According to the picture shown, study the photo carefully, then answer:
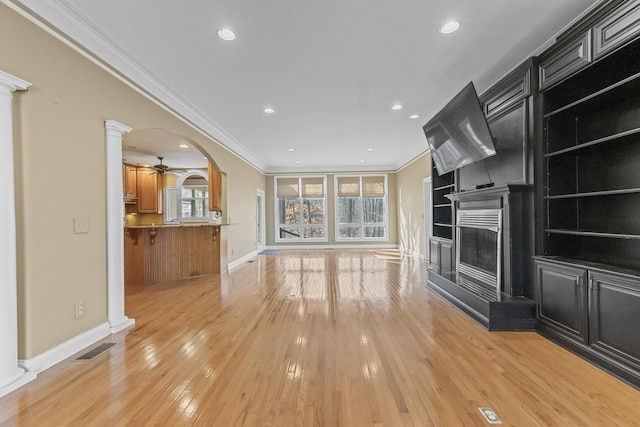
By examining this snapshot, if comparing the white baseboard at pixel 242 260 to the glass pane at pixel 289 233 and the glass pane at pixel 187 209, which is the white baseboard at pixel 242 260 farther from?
the glass pane at pixel 187 209

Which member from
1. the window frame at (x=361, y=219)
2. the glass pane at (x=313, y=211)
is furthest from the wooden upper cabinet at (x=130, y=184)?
the window frame at (x=361, y=219)

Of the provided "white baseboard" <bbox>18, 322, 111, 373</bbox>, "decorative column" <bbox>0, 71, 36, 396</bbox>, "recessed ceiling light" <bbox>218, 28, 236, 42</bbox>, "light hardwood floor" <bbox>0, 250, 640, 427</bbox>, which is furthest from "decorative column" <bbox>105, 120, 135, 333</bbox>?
"recessed ceiling light" <bbox>218, 28, 236, 42</bbox>

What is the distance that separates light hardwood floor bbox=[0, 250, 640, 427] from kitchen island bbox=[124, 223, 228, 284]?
175 cm

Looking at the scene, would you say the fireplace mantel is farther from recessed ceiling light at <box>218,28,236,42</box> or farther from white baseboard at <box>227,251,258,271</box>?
white baseboard at <box>227,251,258,271</box>

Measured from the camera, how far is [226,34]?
2.58 metres

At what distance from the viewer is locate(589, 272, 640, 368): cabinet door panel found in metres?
1.91

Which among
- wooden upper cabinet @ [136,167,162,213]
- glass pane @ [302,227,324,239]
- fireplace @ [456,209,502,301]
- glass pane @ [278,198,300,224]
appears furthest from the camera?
glass pane @ [278,198,300,224]

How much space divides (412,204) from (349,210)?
2483mm

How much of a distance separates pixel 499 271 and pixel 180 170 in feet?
28.2

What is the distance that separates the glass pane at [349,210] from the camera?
10.0 metres

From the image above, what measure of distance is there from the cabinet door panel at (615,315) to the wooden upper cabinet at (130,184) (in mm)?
9460

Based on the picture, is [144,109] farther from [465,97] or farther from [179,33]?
[465,97]

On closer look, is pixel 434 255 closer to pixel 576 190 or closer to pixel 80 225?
pixel 576 190

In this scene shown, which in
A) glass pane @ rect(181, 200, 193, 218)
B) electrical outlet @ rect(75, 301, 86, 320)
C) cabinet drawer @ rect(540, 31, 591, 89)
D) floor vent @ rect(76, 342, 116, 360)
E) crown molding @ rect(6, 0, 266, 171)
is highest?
crown molding @ rect(6, 0, 266, 171)
